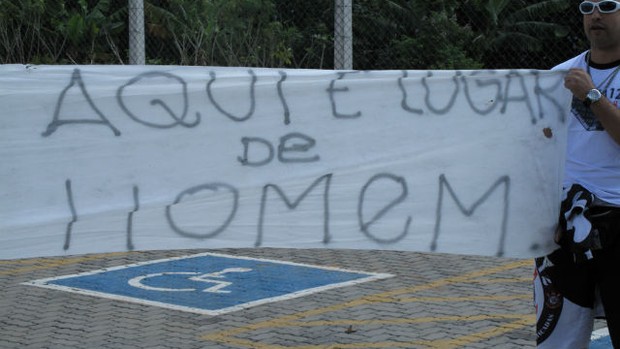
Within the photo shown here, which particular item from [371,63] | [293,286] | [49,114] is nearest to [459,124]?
[49,114]

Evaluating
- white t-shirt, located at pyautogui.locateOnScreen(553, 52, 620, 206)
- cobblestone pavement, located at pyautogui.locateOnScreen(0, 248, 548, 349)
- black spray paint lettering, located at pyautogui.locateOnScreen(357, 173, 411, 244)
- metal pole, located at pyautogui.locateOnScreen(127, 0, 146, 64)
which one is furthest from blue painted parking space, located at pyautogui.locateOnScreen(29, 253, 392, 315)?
white t-shirt, located at pyautogui.locateOnScreen(553, 52, 620, 206)

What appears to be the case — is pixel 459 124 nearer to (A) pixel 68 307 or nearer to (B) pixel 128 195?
(B) pixel 128 195

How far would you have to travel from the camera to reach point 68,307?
733cm

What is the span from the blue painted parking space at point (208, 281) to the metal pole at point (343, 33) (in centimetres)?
324

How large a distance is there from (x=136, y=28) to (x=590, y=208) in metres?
7.51

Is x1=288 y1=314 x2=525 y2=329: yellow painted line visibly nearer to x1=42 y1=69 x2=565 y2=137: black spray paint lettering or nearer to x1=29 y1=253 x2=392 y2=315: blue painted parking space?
x1=29 y1=253 x2=392 y2=315: blue painted parking space

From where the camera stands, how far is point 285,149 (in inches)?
189

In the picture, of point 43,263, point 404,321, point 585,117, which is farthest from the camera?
point 43,263

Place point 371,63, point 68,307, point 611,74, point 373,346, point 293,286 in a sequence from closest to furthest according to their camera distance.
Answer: point 611,74, point 373,346, point 68,307, point 293,286, point 371,63

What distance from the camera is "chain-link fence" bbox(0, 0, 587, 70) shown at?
12719 mm

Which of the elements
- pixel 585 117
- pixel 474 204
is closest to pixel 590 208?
pixel 585 117

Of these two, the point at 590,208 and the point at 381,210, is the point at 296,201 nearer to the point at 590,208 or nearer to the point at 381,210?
the point at 381,210

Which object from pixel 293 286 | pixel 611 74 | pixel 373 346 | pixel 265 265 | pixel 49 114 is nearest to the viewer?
pixel 611 74

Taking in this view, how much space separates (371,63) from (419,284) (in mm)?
5752
